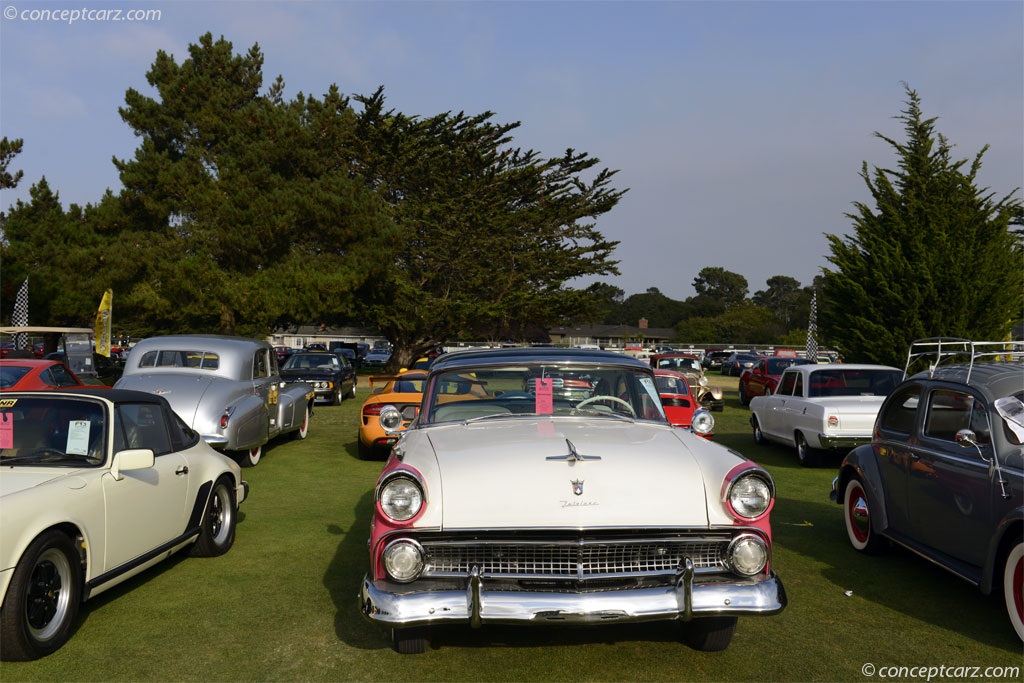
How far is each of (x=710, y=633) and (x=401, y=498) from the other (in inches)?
74.2

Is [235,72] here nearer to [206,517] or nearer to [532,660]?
[206,517]

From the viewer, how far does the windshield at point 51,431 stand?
5.41 meters

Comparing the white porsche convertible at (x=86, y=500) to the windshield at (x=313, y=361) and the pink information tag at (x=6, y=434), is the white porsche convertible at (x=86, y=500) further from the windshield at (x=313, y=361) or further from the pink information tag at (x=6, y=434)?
the windshield at (x=313, y=361)

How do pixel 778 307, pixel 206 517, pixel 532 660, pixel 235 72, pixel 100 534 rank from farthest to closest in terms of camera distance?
pixel 778 307
pixel 235 72
pixel 206 517
pixel 100 534
pixel 532 660

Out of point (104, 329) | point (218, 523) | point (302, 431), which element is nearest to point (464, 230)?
point (104, 329)

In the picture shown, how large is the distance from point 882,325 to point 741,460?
65.1 ft

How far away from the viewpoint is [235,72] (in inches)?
1454

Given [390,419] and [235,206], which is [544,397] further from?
[235,206]

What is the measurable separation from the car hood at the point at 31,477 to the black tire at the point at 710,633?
3652 mm

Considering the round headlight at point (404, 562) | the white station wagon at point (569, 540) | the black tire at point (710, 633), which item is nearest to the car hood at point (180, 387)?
the white station wagon at point (569, 540)

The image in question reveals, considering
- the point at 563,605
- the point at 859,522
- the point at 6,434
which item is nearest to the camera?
the point at 563,605

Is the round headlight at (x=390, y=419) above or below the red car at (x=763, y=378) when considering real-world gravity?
above

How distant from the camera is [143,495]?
223 inches

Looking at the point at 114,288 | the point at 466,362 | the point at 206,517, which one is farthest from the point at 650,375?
the point at 114,288
